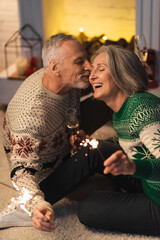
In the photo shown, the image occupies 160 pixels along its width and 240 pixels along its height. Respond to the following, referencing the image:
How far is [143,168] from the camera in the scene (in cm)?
134

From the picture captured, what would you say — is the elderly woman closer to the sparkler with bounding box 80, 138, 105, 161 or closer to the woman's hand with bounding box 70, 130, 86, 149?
the sparkler with bounding box 80, 138, 105, 161

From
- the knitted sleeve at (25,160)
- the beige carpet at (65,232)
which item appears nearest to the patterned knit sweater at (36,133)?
the knitted sleeve at (25,160)

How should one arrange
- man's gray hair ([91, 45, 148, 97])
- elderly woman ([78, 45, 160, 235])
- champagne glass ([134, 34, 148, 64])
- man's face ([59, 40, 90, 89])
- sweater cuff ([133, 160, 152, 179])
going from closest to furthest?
sweater cuff ([133, 160, 152, 179])
elderly woman ([78, 45, 160, 235])
man's gray hair ([91, 45, 148, 97])
man's face ([59, 40, 90, 89])
champagne glass ([134, 34, 148, 64])

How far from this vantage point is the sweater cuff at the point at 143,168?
1327mm

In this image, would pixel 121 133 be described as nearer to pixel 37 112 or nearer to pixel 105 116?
pixel 37 112

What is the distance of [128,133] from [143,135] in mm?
103

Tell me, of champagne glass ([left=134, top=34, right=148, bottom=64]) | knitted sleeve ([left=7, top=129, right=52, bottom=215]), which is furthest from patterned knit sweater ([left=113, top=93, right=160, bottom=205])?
champagne glass ([left=134, top=34, right=148, bottom=64])

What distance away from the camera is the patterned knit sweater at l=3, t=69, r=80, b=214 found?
1.64m

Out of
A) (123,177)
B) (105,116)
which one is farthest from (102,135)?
(123,177)

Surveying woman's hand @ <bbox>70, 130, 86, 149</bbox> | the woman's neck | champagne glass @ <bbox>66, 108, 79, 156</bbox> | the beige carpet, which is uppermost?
the woman's neck

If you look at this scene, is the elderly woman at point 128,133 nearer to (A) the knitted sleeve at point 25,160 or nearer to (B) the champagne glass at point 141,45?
(A) the knitted sleeve at point 25,160

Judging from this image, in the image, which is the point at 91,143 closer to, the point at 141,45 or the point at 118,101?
the point at 118,101

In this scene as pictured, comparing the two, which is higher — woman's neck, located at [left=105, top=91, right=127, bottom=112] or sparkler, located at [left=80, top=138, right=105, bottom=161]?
woman's neck, located at [left=105, top=91, right=127, bottom=112]

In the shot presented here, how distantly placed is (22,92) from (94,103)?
817mm
